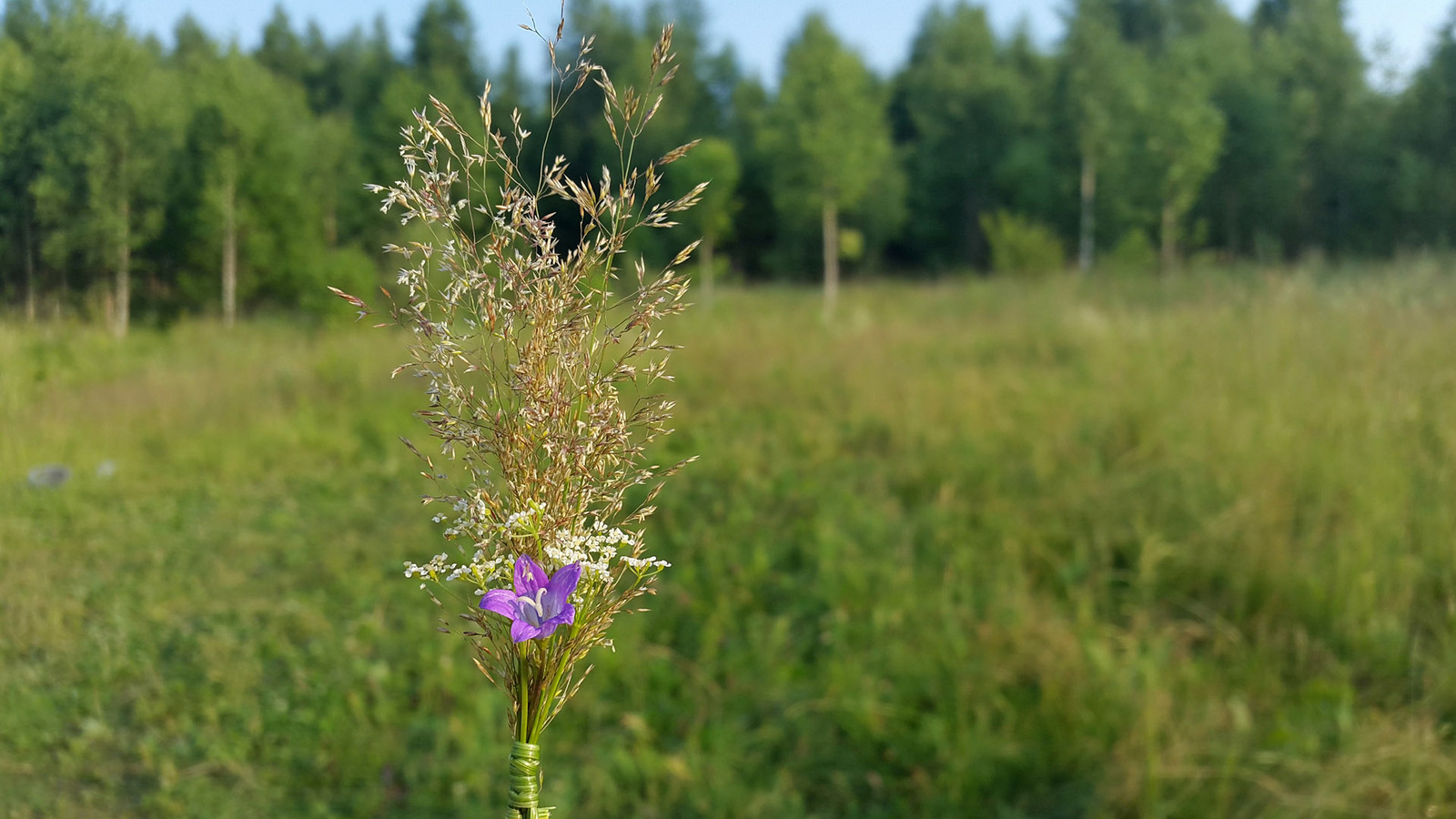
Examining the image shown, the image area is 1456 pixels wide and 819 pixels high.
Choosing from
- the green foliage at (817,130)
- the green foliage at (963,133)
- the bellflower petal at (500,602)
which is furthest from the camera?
the green foliage at (963,133)

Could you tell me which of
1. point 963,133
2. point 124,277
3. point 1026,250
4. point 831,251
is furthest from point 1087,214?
point 124,277

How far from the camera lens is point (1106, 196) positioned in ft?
50.2

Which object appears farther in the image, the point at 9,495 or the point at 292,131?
the point at 292,131

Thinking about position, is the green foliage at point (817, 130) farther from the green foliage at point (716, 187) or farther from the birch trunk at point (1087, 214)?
the birch trunk at point (1087, 214)

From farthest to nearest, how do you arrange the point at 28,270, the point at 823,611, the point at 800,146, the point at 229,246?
the point at 800,146
the point at 823,611
the point at 229,246
the point at 28,270

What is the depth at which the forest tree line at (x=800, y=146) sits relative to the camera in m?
2.21

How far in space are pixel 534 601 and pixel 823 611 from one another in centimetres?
372

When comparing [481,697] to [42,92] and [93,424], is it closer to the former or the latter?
[93,424]

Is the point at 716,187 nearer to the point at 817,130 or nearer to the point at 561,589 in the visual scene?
the point at 817,130

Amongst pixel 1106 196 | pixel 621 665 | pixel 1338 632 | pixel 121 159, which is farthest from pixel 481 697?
pixel 1106 196

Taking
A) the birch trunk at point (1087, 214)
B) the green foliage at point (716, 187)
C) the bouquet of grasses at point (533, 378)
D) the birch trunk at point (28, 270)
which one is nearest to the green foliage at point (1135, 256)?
the birch trunk at point (1087, 214)

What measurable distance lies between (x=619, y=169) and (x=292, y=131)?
3.97m

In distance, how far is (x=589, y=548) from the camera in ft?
1.44

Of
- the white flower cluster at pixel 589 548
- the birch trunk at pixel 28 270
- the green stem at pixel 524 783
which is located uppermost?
the birch trunk at pixel 28 270
